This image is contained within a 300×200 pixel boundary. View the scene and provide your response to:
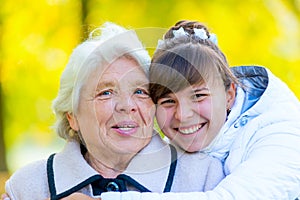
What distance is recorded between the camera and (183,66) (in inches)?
85.6

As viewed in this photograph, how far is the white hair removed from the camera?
2.22 meters

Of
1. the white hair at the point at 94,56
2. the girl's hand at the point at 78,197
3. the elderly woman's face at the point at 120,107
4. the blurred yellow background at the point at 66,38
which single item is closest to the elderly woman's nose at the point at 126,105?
the elderly woman's face at the point at 120,107

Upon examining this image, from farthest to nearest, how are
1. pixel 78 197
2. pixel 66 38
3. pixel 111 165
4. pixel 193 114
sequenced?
1. pixel 66 38
2. pixel 111 165
3. pixel 193 114
4. pixel 78 197

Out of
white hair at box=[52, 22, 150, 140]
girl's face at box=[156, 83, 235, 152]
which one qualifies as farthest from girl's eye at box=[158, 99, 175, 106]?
white hair at box=[52, 22, 150, 140]

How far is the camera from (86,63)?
2.22 metres

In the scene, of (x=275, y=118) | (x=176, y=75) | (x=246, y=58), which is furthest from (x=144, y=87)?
(x=246, y=58)

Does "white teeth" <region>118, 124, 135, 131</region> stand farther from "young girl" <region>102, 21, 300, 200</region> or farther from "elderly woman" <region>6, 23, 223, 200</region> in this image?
"young girl" <region>102, 21, 300, 200</region>

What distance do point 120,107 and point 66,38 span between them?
4.82 m

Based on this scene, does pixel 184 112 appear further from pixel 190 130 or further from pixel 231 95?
pixel 231 95

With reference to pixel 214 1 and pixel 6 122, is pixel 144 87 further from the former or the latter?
pixel 6 122

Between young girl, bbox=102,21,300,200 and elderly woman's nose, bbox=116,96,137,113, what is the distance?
0.09 meters

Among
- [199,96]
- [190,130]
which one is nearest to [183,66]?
[199,96]

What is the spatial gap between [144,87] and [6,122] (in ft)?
17.3

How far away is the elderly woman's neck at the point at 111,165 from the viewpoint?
2287mm
